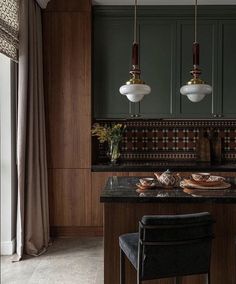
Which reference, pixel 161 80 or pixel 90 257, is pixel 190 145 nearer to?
pixel 161 80

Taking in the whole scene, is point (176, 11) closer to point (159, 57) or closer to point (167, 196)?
point (159, 57)

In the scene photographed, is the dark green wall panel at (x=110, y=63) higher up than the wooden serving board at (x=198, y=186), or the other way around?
the dark green wall panel at (x=110, y=63)

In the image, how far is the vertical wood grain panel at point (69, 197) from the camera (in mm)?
4250

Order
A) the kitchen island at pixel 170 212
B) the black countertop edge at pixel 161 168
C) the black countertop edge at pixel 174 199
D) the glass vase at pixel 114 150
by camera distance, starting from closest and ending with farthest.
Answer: the black countertop edge at pixel 174 199
the kitchen island at pixel 170 212
the black countertop edge at pixel 161 168
the glass vase at pixel 114 150

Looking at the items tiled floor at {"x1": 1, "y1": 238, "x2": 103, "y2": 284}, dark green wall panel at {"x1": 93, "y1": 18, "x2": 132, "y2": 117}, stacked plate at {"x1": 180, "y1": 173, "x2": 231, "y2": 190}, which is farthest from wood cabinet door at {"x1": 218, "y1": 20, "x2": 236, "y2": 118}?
tiled floor at {"x1": 1, "y1": 238, "x2": 103, "y2": 284}

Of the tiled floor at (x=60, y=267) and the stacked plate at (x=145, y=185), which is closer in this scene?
the stacked plate at (x=145, y=185)

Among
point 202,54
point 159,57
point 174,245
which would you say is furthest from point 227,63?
point 174,245

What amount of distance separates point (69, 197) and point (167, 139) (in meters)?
1.50

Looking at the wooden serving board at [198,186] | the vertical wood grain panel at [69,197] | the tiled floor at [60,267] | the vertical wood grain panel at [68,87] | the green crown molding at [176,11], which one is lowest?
the tiled floor at [60,267]

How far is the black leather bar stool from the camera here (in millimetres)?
2010

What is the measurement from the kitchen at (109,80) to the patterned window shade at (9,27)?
0.72m

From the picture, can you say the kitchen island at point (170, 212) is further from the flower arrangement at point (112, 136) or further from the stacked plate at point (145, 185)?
the flower arrangement at point (112, 136)

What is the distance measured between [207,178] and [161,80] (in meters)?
1.93

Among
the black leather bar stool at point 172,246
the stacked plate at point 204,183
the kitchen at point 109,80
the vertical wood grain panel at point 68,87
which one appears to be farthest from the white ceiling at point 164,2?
the black leather bar stool at point 172,246
